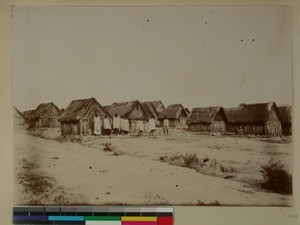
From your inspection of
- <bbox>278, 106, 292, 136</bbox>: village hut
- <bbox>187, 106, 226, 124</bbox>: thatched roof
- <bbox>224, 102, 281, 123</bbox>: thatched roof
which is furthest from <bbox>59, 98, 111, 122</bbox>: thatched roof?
<bbox>278, 106, 292, 136</bbox>: village hut

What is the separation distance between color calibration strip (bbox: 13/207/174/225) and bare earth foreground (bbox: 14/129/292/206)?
23mm

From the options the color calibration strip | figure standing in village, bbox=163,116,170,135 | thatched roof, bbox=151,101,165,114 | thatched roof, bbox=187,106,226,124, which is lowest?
the color calibration strip

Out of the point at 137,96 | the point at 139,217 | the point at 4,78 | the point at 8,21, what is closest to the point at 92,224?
the point at 139,217

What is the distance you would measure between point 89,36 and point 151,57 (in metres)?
0.22

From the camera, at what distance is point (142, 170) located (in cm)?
127

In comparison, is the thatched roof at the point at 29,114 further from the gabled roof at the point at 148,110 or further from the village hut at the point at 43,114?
the gabled roof at the point at 148,110

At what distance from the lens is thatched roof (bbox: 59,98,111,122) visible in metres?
1.27

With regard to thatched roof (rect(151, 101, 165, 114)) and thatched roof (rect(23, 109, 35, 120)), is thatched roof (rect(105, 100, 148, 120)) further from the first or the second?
thatched roof (rect(23, 109, 35, 120))

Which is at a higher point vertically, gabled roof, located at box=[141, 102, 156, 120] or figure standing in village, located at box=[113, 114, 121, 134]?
gabled roof, located at box=[141, 102, 156, 120]

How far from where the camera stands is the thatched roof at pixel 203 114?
1255 millimetres

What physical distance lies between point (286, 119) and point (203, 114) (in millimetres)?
271

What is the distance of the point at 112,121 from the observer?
1274 millimetres

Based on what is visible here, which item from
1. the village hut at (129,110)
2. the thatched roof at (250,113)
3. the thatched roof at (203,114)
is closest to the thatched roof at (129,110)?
the village hut at (129,110)

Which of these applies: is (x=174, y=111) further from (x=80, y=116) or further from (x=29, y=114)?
(x=29, y=114)
